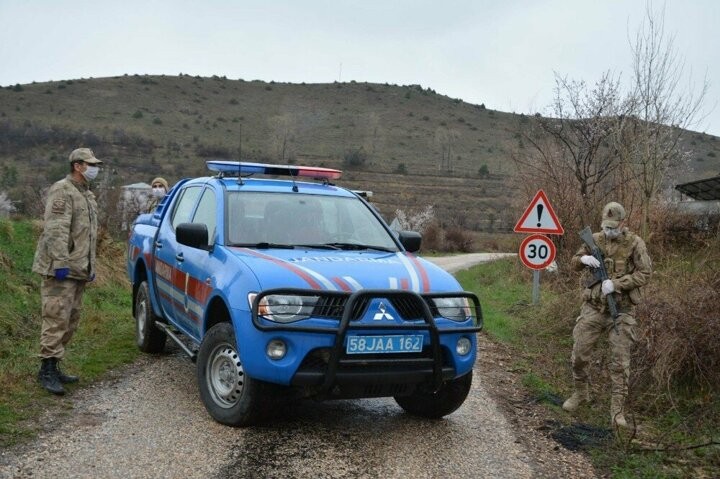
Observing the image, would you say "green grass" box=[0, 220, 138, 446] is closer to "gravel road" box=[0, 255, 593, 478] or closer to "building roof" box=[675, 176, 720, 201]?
"gravel road" box=[0, 255, 593, 478]

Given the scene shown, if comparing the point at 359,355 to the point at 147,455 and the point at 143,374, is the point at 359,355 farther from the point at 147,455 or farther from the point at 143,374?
the point at 143,374

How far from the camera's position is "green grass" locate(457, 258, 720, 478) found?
506 cm

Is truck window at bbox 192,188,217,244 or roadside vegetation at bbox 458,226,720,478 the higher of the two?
truck window at bbox 192,188,217,244

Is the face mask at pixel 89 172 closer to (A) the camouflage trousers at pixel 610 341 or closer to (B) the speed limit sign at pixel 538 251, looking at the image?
(A) the camouflage trousers at pixel 610 341

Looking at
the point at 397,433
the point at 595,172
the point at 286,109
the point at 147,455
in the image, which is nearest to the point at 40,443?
the point at 147,455

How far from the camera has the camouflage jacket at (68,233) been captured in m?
5.91

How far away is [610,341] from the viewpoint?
6113mm

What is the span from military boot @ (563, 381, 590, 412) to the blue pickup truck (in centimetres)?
132

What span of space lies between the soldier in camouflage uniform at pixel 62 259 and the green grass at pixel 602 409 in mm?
4289

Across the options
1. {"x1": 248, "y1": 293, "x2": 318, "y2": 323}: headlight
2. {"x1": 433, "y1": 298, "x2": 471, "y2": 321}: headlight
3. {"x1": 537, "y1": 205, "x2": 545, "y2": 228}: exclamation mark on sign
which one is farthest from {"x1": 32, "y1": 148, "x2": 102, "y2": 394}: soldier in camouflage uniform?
{"x1": 537, "y1": 205, "x2": 545, "y2": 228}: exclamation mark on sign

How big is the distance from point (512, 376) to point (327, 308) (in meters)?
3.73

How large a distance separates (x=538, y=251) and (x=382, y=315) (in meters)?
7.12

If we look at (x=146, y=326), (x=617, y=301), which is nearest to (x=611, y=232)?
(x=617, y=301)

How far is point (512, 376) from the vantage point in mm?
7812
